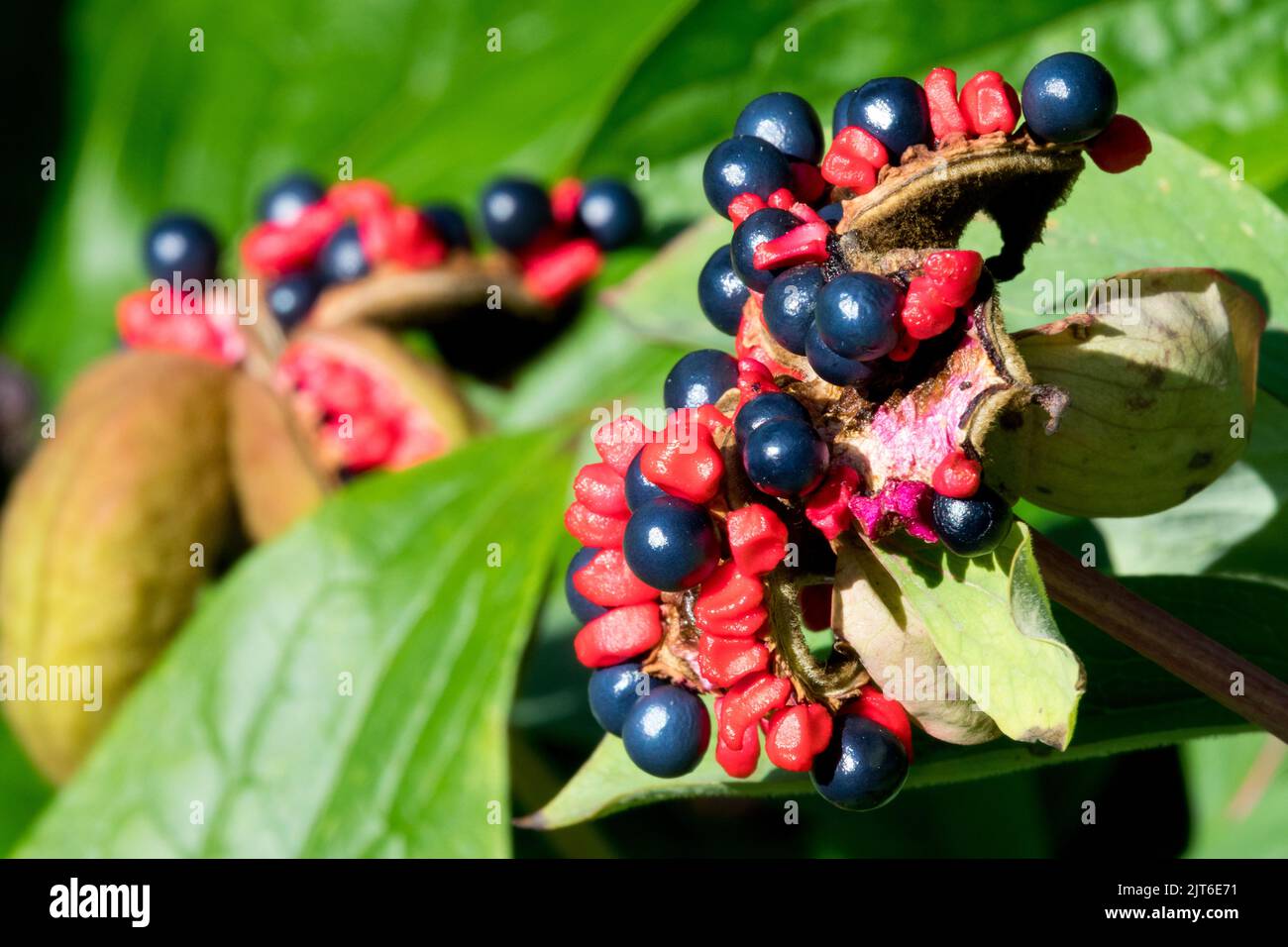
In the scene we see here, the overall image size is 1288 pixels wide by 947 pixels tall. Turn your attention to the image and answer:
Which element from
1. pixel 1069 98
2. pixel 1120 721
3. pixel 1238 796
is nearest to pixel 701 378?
pixel 1069 98

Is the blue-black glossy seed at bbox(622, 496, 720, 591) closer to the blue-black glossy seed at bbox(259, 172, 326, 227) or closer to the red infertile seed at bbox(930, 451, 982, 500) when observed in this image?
the red infertile seed at bbox(930, 451, 982, 500)

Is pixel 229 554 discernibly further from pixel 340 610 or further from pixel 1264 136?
pixel 1264 136

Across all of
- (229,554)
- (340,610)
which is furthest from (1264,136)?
(229,554)

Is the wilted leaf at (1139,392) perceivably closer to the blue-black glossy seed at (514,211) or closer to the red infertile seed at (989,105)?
the red infertile seed at (989,105)

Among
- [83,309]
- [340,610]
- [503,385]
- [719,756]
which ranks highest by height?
[83,309]

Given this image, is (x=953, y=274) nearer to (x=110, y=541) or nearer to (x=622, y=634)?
(x=622, y=634)

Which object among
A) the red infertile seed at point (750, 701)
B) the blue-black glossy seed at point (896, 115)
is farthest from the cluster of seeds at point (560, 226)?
the red infertile seed at point (750, 701)

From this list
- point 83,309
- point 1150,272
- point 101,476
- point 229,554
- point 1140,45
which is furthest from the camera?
point 83,309
